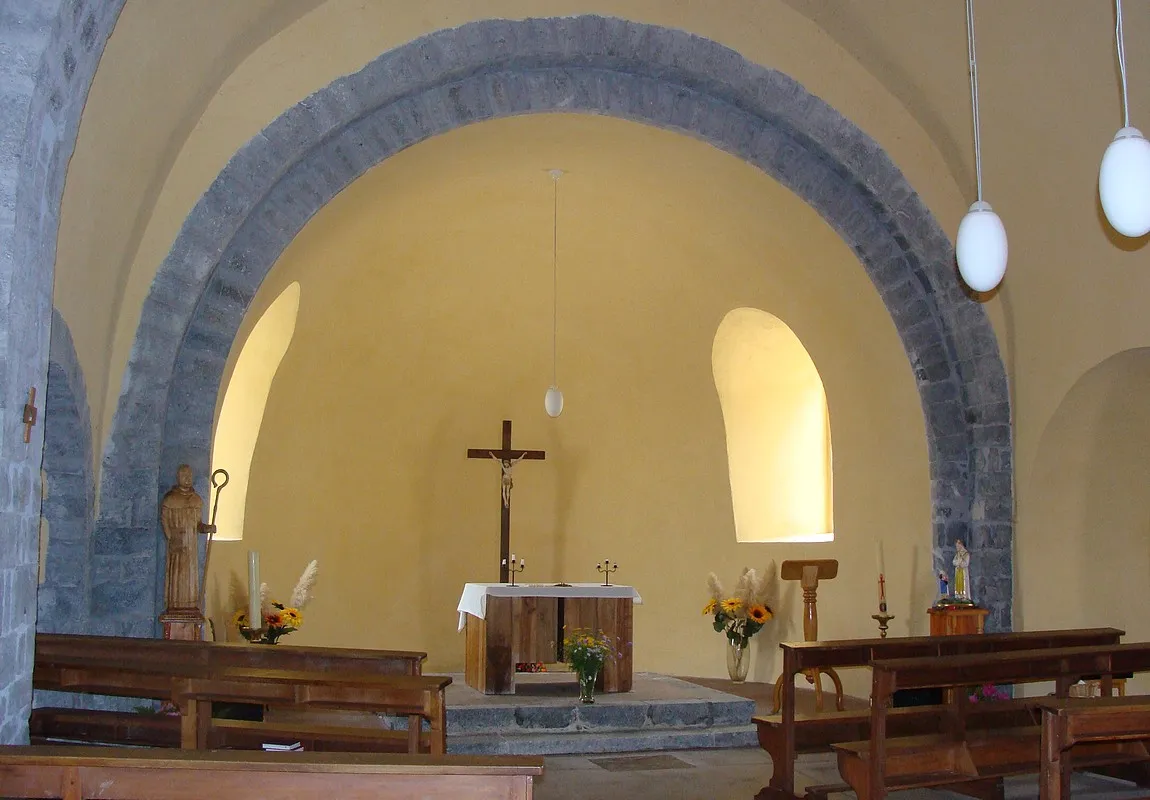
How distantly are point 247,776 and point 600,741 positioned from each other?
193 inches

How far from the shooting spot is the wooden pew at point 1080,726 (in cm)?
418

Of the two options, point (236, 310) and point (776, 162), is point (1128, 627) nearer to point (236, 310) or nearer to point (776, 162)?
point (776, 162)

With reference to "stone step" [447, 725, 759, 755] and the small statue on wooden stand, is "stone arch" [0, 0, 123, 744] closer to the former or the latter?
the small statue on wooden stand

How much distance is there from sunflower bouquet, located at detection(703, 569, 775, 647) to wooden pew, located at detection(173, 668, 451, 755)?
18.8ft

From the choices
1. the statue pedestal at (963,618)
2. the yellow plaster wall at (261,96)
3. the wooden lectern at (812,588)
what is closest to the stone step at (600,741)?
the wooden lectern at (812,588)

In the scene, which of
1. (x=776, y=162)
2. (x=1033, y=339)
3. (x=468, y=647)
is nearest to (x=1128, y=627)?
(x=1033, y=339)

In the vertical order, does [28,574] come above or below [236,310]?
below

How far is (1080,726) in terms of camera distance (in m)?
4.20

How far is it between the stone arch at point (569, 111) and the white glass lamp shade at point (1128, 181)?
401 cm

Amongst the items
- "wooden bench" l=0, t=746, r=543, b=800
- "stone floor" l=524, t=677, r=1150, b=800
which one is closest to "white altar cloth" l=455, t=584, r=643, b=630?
"stone floor" l=524, t=677, r=1150, b=800

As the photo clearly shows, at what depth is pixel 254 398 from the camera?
10062mm

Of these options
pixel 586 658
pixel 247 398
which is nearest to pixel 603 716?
pixel 586 658

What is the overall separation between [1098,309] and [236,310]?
5396 millimetres

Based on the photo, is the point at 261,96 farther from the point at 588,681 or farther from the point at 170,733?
the point at 588,681
